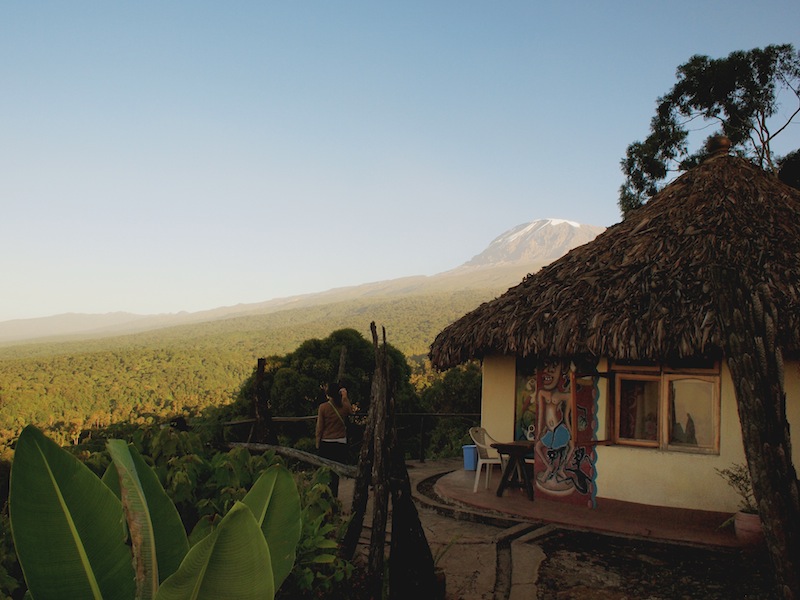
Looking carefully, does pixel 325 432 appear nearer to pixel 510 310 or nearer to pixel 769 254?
pixel 510 310

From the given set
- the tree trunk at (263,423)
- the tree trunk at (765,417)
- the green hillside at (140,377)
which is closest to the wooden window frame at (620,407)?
the tree trunk at (263,423)

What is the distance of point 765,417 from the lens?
8.81ft

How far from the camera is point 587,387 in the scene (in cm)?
785

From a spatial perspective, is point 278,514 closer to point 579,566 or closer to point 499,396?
point 579,566

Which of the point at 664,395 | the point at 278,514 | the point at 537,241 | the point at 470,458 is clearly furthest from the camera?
the point at 537,241

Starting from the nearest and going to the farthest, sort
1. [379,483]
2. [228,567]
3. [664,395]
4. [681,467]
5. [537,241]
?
[228,567] → [379,483] → [681,467] → [664,395] → [537,241]

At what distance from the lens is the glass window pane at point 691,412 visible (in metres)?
7.41

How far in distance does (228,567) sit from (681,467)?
734 cm

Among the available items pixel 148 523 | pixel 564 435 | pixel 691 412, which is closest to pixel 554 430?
pixel 564 435

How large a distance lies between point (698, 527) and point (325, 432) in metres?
3.98

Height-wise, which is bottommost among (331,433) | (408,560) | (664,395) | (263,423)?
(408,560)

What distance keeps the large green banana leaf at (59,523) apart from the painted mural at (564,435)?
267 inches

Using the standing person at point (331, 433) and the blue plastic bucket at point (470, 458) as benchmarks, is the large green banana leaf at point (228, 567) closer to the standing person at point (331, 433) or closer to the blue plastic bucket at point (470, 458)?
the standing person at point (331, 433)

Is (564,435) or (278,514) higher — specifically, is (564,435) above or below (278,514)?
below
